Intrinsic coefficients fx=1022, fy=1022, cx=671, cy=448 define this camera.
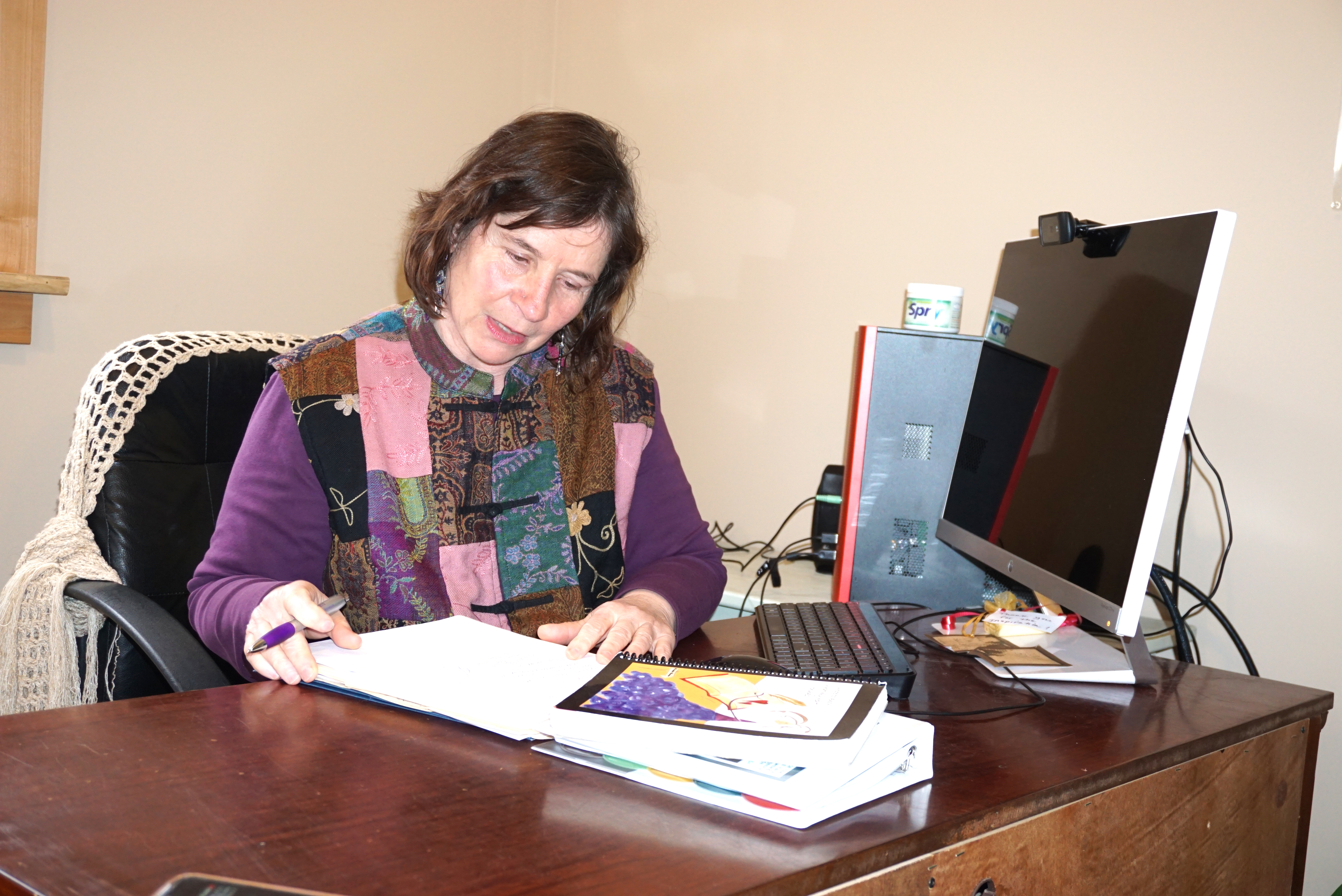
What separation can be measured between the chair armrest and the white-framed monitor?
3.13 feet

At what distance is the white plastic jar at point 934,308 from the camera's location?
1.51 m

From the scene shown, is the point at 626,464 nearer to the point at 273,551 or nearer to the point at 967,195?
the point at 273,551

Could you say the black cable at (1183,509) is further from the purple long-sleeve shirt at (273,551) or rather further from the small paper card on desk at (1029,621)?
the purple long-sleeve shirt at (273,551)

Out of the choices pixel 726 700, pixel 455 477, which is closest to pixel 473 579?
pixel 455 477

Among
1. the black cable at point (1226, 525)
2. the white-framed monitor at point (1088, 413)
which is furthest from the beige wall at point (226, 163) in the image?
the black cable at point (1226, 525)

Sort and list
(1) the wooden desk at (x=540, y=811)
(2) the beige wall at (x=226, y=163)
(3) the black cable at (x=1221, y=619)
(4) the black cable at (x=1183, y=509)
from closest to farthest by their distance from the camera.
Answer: (1) the wooden desk at (x=540, y=811) < (3) the black cable at (x=1221, y=619) < (4) the black cable at (x=1183, y=509) < (2) the beige wall at (x=226, y=163)

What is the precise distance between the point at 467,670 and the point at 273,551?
0.38 m

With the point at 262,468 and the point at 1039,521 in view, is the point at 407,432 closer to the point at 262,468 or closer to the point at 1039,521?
the point at 262,468

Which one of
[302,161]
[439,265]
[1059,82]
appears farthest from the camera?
[302,161]

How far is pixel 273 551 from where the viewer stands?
116 centimetres

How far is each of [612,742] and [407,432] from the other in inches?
25.0

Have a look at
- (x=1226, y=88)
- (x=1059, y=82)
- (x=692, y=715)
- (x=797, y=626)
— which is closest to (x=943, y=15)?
(x=1059, y=82)

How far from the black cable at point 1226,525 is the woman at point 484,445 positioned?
2.65 ft

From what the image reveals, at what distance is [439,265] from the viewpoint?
1313 millimetres
